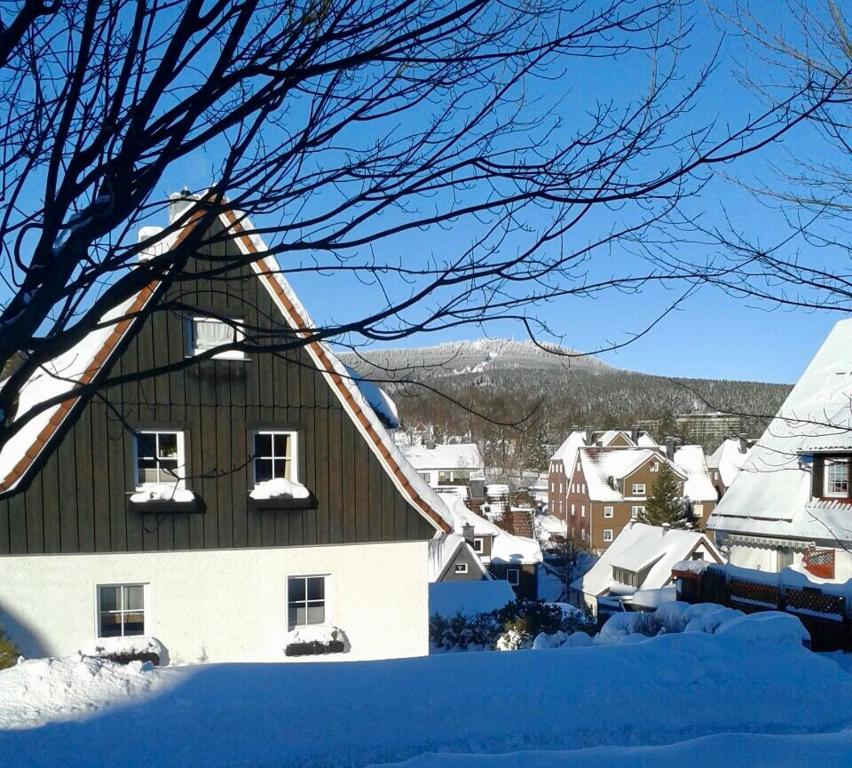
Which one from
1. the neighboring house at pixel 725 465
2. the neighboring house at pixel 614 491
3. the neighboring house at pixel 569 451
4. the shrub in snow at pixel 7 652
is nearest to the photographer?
the shrub in snow at pixel 7 652

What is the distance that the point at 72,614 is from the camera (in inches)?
350

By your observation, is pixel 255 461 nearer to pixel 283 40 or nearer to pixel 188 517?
pixel 188 517

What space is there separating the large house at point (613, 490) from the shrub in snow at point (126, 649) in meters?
45.3

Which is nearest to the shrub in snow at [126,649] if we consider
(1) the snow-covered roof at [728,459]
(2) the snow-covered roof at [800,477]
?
(2) the snow-covered roof at [800,477]

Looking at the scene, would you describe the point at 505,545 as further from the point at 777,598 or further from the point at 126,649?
the point at 126,649

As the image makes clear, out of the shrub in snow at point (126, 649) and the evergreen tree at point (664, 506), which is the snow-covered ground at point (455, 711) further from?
the evergreen tree at point (664, 506)

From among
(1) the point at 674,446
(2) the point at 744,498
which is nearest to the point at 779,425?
(2) the point at 744,498

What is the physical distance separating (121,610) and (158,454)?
1910 mm

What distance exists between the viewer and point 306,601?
9.98m

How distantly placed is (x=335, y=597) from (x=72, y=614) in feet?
10.3

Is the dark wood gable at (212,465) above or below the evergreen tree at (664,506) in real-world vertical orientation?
above

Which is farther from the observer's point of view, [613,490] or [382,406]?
[613,490]

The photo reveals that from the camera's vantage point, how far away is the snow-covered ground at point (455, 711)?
154 inches

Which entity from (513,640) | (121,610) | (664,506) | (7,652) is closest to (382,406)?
(513,640)
